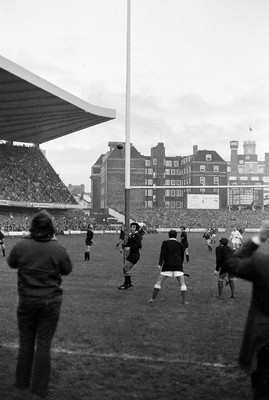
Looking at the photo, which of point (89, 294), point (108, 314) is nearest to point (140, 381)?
point (108, 314)

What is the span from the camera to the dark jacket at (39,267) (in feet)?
17.3

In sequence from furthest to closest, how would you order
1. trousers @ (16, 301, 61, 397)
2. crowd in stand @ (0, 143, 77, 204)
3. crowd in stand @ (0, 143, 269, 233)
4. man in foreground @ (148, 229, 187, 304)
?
crowd in stand @ (0, 143, 77, 204) → crowd in stand @ (0, 143, 269, 233) → man in foreground @ (148, 229, 187, 304) → trousers @ (16, 301, 61, 397)

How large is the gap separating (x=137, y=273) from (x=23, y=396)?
46.0ft

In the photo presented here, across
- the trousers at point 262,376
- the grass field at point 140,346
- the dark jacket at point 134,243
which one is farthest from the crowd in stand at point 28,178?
the trousers at point 262,376

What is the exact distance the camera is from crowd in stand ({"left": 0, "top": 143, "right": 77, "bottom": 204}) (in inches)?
2340

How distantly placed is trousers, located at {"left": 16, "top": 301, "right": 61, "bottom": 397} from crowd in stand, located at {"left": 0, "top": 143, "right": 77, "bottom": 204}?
52317 millimetres

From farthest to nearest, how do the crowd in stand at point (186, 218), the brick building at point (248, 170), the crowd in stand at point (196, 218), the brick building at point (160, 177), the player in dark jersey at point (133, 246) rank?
the brick building at point (248, 170)
the brick building at point (160, 177)
the crowd in stand at point (196, 218)
the crowd in stand at point (186, 218)
the player in dark jersey at point (133, 246)

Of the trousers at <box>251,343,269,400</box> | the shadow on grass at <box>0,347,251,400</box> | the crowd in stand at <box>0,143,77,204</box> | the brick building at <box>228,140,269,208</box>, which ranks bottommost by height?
the shadow on grass at <box>0,347,251,400</box>

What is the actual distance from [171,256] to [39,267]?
21.2 ft

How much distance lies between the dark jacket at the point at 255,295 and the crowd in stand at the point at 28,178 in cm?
5395

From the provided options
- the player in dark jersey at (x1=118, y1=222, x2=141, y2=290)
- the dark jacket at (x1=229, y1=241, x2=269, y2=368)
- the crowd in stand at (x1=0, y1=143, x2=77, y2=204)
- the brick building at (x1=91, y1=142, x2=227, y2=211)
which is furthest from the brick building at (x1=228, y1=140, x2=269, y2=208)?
the dark jacket at (x1=229, y1=241, x2=269, y2=368)

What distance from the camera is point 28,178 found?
207ft

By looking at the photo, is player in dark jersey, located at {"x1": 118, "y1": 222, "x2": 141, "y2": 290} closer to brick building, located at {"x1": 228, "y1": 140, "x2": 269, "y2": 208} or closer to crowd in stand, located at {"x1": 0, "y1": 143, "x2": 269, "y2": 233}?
crowd in stand, located at {"x1": 0, "y1": 143, "x2": 269, "y2": 233}

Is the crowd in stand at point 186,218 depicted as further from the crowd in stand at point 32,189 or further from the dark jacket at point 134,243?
the dark jacket at point 134,243
